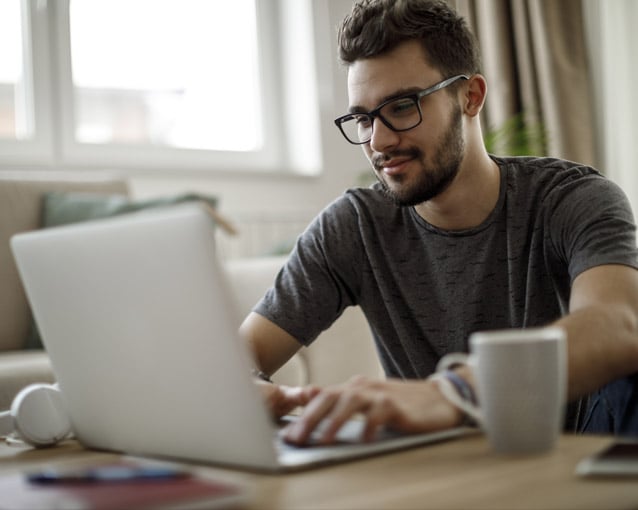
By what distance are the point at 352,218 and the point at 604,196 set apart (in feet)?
1.42

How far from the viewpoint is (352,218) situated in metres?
1.51

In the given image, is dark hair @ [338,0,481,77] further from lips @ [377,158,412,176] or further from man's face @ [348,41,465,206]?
lips @ [377,158,412,176]

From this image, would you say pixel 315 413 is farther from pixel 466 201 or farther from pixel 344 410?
pixel 466 201

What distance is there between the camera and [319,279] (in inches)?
57.9

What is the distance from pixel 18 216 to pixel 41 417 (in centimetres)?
163

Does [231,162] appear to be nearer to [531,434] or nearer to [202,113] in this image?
[202,113]

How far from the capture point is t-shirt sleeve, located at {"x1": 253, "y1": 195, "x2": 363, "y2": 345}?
1.43 metres

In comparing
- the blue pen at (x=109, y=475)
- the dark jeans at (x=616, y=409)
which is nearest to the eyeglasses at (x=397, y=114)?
the dark jeans at (x=616, y=409)

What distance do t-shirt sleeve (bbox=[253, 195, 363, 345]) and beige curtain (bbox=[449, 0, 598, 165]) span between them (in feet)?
6.98

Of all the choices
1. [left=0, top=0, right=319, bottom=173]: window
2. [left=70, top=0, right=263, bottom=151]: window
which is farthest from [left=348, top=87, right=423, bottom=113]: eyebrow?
[left=70, top=0, right=263, bottom=151]: window

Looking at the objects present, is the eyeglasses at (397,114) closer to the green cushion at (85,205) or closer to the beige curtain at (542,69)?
the green cushion at (85,205)

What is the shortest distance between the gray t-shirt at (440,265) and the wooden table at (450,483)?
1.81ft

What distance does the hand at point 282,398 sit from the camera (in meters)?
0.99

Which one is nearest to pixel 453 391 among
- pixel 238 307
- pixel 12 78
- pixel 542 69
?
pixel 238 307
